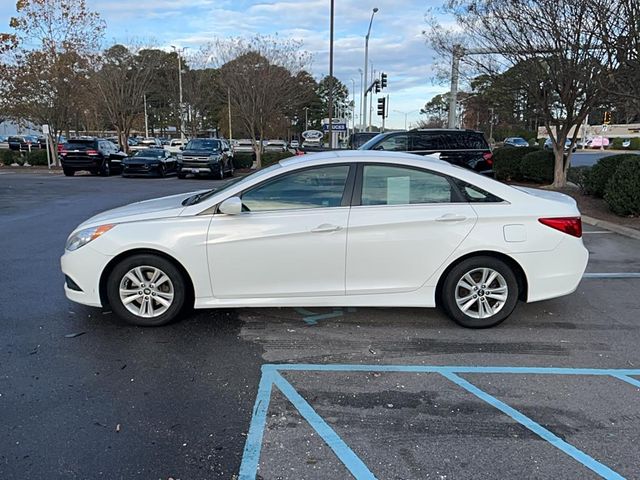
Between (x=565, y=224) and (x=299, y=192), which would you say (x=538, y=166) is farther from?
(x=299, y=192)

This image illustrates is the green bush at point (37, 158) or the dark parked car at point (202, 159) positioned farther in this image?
the green bush at point (37, 158)

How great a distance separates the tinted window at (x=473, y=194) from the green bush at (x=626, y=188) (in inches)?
265

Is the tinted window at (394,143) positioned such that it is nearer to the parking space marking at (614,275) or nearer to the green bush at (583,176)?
the green bush at (583,176)

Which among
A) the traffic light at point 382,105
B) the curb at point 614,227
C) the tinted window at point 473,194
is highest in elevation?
the traffic light at point 382,105

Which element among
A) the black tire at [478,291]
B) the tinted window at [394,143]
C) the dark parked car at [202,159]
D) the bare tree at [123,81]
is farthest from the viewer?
the bare tree at [123,81]

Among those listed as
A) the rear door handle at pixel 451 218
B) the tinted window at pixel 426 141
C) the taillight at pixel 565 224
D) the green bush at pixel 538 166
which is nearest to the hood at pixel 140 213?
the rear door handle at pixel 451 218

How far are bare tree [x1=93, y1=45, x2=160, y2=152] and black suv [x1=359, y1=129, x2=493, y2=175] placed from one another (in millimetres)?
21709

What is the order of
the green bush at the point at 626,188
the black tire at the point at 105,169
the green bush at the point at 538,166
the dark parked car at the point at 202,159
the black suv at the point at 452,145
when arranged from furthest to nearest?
the black tire at the point at 105,169
the dark parked car at the point at 202,159
the green bush at the point at 538,166
the black suv at the point at 452,145
the green bush at the point at 626,188

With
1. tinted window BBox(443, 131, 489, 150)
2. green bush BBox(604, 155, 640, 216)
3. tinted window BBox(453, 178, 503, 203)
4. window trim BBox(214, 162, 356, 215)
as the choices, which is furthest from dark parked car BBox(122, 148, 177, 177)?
tinted window BBox(453, 178, 503, 203)

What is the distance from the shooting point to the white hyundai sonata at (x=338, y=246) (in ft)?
14.8

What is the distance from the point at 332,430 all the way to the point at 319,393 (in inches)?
17.9

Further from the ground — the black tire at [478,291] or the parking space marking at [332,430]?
the black tire at [478,291]

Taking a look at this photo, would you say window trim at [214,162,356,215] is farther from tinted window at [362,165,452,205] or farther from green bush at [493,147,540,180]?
green bush at [493,147,540,180]

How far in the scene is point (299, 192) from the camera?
15.3ft
